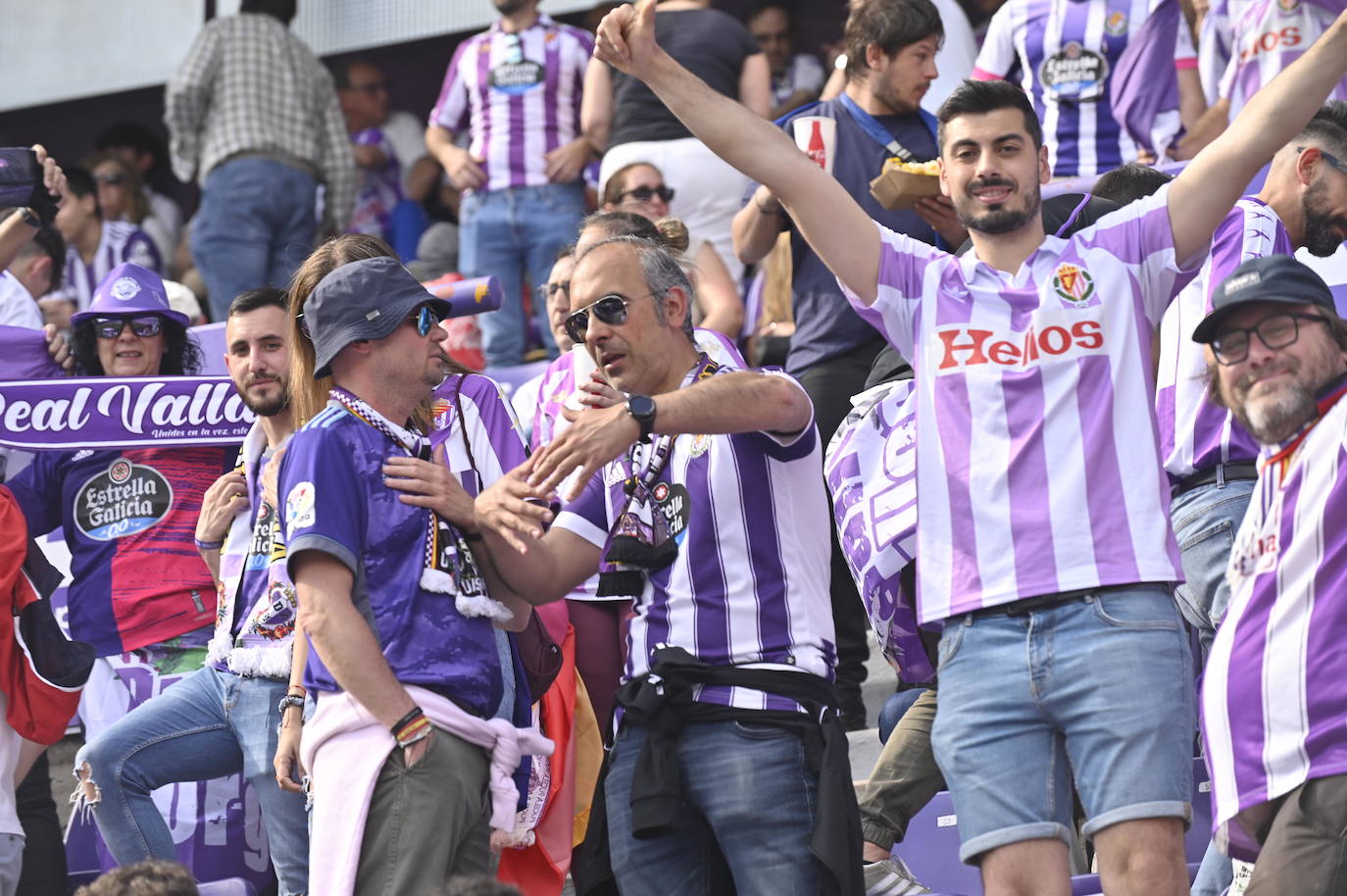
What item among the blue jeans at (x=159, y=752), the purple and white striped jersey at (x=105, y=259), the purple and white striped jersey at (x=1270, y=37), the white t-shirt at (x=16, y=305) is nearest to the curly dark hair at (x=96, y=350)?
the white t-shirt at (x=16, y=305)

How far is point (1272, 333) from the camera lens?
12.3ft

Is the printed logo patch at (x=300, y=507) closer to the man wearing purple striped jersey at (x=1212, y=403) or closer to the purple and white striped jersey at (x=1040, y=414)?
the purple and white striped jersey at (x=1040, y=414)

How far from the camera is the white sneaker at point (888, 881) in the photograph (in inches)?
183

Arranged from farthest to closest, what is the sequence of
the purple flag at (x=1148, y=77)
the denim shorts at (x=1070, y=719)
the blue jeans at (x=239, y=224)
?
the blue jeans at (x=239, y=224) < the purple flag at (x=1148, y=77) < the denim shorts at (x=1070, y=719)

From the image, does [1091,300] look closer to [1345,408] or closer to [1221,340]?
[1221,340]

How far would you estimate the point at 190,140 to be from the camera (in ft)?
32.4

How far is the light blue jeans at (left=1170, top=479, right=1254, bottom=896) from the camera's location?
468cm

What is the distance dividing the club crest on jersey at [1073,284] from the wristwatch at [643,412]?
3.03 ft

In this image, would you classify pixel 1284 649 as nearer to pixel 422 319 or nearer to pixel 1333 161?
pixel 422 319

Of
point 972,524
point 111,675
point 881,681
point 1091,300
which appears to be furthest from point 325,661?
point 881,681

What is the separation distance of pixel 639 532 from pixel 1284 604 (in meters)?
1.38

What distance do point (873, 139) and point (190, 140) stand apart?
4.77 metres

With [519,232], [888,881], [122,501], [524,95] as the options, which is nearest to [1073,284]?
[888,881]

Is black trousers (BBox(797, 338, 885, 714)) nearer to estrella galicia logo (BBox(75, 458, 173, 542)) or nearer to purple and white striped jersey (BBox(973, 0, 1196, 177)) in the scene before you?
purple and white striped jersey (BBox(973, 0, 1196, 177))
